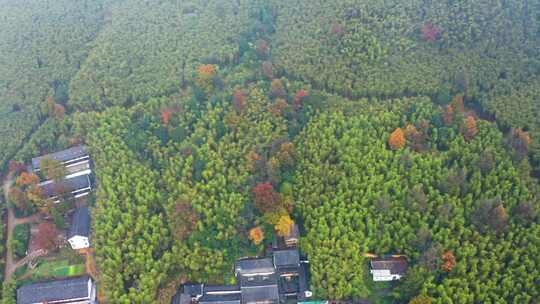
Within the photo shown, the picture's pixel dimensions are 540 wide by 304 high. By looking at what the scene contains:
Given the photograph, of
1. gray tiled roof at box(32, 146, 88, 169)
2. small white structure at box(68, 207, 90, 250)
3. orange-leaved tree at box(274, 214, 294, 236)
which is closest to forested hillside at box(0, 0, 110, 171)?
gray tiled roof at box(32, 146, 88, 169)

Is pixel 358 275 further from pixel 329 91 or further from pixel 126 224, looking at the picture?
pixel 329 91

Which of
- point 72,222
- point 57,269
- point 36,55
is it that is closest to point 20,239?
point 72,222

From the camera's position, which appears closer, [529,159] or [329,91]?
[529,159]

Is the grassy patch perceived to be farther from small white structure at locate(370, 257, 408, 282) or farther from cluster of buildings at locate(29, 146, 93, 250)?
small white structure at locate(370, 257, 408, 282)

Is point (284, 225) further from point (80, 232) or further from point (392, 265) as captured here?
point (80, 232)

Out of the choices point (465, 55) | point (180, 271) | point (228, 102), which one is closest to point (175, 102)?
point (228, 102)

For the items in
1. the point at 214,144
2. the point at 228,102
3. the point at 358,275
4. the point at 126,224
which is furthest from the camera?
the point at 228,102
